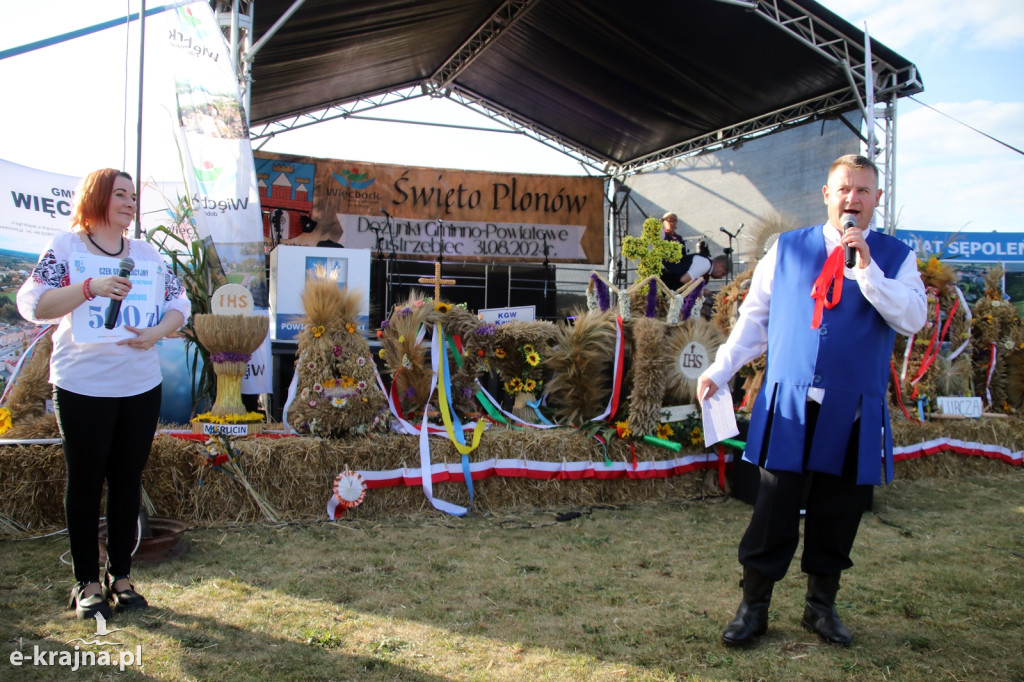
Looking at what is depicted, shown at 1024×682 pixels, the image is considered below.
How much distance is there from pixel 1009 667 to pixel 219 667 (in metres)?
2.21

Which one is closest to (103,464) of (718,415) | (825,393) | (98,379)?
(98,379)

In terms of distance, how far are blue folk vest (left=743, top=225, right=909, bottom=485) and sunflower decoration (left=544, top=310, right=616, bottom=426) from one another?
6.45 ft

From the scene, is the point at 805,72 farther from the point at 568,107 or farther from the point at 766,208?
the point at 568,107

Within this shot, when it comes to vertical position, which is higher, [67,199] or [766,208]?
[766,208]

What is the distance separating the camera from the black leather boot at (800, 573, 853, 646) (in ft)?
6.67

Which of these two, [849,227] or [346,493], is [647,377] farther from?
[849,227]

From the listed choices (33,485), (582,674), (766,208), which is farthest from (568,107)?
(582,674)

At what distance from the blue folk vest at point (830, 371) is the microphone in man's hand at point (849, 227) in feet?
0.43

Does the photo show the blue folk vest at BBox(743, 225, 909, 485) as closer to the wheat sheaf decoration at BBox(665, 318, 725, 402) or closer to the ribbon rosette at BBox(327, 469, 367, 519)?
the wheat sheaf decoration at BBox(665, 318, 725, 402)

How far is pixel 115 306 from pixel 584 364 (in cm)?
256

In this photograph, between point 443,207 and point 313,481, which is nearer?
point 313,481

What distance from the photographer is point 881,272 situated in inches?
73.6

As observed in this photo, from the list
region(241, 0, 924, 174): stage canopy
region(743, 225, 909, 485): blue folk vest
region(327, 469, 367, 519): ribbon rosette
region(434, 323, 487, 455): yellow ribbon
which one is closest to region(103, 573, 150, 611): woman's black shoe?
region(327, 469, 367, 519): ribbon rosette

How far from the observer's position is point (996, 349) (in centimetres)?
547
